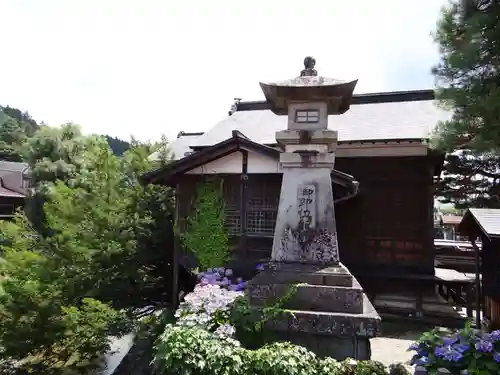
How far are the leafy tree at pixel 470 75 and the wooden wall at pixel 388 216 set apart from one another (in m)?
2.42

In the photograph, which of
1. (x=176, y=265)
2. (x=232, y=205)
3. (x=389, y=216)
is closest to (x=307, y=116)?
(x=232, y=205)

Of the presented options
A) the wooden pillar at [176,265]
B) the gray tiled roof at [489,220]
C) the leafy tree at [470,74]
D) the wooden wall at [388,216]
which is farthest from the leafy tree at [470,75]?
the wooden pillar at [176,265]

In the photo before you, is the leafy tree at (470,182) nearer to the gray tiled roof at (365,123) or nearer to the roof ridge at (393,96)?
the gray tiled roof at (365,123)

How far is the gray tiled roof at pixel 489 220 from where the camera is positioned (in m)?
7.72

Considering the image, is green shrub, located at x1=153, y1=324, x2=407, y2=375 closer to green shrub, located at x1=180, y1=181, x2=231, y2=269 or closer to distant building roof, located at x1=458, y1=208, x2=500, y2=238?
green shrub, located at x1=180, y1=181, x2=231, y2=269

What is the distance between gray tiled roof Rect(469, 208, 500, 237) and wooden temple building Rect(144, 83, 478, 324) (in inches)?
84.7

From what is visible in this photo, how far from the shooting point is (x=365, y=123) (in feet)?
41.5

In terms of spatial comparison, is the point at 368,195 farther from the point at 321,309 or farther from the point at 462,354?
the point at 462,354

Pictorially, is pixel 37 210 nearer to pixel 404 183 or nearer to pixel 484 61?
pixel 404 183

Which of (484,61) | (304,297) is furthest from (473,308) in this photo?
(304,297)

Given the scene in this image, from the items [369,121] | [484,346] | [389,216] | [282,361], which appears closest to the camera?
[484,346]

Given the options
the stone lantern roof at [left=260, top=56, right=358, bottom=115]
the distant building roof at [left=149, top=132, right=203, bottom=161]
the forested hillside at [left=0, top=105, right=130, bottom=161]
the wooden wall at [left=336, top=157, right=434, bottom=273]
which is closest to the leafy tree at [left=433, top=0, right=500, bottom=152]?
the wooden wall at [left=336, top=157, right=434, bottom=273]

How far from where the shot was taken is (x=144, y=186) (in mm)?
9336

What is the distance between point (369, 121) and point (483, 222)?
18.4 ft
